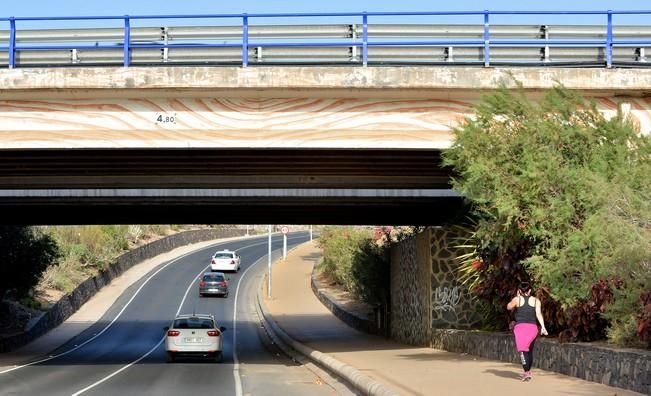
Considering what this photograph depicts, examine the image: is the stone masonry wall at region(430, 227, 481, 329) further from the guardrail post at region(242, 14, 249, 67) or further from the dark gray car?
the dark gray car

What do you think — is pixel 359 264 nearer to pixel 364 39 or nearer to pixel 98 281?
pixel 364 39

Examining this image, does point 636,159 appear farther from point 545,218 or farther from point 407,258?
A: point 407,258

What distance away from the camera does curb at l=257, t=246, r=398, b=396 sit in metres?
15.2

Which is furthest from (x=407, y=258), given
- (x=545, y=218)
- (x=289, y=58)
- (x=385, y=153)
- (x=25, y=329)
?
(x=25, y=329)

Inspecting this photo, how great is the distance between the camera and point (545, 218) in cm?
1898

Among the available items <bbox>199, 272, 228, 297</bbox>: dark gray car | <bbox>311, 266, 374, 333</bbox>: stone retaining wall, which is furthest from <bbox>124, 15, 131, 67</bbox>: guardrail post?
<bbox>199, 272, 228, 297</bbox>: dark gray car

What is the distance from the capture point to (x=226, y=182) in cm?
2734

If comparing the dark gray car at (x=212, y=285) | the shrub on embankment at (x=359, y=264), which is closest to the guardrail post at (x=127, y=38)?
the shrub on embankment at (x=359, y=264)

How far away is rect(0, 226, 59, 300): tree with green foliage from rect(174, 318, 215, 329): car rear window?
14736 mm

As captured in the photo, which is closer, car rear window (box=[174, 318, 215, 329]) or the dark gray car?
car rear window (box=[174, 318, 215, 329])

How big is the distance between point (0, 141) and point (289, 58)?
22.4 feet

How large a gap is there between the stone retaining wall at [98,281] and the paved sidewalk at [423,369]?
1100cm

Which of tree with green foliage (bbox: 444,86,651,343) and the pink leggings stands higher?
tree with green foliage (bbox: 444,86,651,343)

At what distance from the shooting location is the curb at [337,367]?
1520cm
